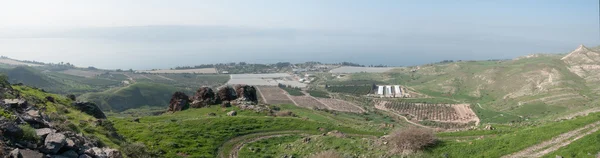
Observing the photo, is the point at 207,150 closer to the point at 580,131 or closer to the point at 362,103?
the point at 580,131

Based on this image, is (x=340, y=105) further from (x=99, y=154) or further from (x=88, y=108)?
(x=99, y=154)

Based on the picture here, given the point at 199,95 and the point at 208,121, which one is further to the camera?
the point at 199,95

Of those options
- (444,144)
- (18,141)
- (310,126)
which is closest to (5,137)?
(18,141)

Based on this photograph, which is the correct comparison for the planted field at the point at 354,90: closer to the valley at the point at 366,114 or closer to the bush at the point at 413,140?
the valley at the point at 366,114

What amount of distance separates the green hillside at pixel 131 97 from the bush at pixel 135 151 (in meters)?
98.9

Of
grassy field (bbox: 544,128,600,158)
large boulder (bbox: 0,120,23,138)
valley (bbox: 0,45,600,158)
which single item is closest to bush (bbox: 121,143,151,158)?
valley (bbox: 0,45,600,158)

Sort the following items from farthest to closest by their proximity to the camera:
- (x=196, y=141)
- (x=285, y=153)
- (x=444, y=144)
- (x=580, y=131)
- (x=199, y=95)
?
1. (x=199, y=95)
2. (x=196, y=141)
3. (x=285, y=153)
4. (x=444, y=144)
5. (x=580, y=131)

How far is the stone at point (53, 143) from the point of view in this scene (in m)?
13.3

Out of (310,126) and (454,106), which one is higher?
(310,126)

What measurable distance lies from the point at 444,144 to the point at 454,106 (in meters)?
79.4

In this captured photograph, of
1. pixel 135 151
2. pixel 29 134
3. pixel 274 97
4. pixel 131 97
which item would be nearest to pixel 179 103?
pixel 135 151

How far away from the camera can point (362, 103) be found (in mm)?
102625

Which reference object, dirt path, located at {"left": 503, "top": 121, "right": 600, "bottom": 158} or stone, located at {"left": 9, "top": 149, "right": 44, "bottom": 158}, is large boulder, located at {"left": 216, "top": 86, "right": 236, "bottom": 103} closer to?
stone, located at {"left": 9, "top": 149, "right": 44, "bottom": 158}

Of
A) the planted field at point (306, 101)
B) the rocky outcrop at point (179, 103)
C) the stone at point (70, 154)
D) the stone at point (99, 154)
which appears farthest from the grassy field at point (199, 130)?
the planted field at point (306, 101)
